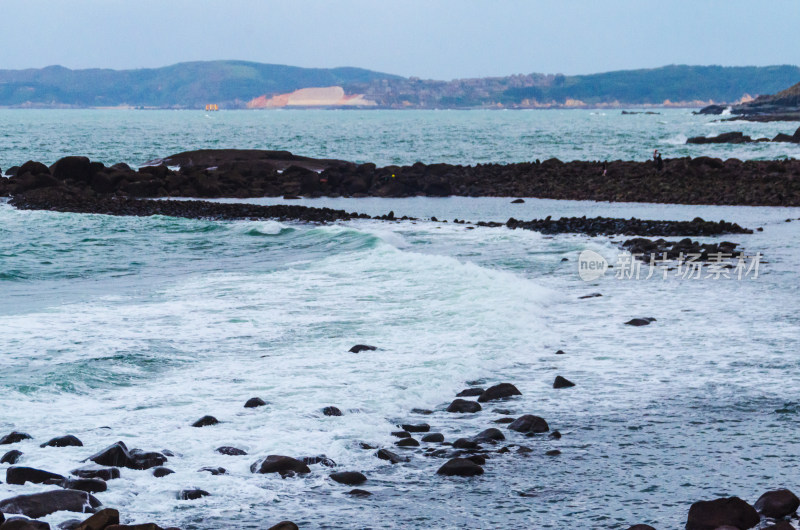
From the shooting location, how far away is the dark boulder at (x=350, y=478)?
607 centimetres

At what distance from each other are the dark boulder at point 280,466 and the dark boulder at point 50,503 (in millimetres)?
1197

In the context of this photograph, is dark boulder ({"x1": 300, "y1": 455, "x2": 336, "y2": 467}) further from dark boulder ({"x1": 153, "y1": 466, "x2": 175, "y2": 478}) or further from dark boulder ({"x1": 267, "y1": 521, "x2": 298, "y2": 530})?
dark boulder ({"x1": 267, "y1": 521, "x2": 298, "y2": 530})

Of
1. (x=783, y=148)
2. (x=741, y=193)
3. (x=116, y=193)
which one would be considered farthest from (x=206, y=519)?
(x=783, y=148)

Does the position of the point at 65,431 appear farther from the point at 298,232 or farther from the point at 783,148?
the point at 783,148

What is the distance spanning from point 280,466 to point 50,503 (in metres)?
1.61

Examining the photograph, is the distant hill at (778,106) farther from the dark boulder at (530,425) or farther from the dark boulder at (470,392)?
the dark boulder at (530,425)

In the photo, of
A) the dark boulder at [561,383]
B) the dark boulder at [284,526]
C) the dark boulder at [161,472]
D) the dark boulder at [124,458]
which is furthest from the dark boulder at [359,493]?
the dark boulder at [561,383]

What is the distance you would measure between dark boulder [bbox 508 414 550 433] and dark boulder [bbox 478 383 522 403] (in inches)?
35.6

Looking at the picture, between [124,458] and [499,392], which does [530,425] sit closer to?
[499,392]

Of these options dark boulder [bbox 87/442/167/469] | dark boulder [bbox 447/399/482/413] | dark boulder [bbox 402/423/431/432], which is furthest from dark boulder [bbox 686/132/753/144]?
dark boulder [bbox 87/442/167/469]

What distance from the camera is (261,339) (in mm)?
10797

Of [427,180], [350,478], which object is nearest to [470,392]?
[350,478]

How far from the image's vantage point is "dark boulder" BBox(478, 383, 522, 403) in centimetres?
817

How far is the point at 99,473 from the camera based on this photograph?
601 cm
